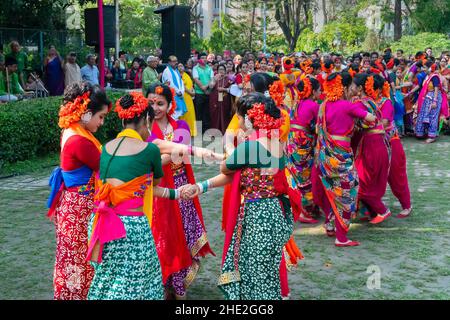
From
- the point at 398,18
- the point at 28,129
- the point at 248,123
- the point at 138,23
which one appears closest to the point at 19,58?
the point at 28,129

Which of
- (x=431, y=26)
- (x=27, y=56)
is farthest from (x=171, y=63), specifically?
(x=431, y=26)

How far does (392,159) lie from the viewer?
24.9ft

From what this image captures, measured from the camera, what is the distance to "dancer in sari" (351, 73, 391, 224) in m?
6.88

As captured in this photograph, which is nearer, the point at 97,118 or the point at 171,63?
the point at 97,118

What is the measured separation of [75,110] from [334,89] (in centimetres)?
287

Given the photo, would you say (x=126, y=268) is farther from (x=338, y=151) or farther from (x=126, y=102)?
(x=338, y=151)

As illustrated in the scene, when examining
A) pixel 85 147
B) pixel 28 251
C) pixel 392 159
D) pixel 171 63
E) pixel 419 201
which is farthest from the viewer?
pixel 171 63

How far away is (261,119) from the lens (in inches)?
170

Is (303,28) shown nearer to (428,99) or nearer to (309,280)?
(428,99)

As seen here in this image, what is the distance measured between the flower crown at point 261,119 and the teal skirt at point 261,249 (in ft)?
1.60

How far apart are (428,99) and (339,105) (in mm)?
7626

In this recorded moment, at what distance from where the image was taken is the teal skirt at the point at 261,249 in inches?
171

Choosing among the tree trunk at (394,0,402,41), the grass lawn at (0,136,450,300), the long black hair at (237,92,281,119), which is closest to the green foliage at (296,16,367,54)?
the tree trunk at (394,0,402,41)

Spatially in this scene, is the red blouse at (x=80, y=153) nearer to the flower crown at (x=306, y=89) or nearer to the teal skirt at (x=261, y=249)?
the teal skirt at (x=261, y=249)
